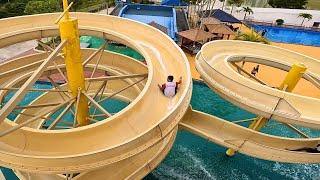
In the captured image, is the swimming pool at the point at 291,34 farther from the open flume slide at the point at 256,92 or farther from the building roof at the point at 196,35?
the open flume slide at the point at 256,92

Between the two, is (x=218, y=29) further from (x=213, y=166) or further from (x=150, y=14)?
(x=213, y=166)

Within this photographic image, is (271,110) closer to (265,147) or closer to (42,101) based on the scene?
(265,147)

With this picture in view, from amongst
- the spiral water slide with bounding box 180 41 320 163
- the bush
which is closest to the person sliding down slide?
the spiral water slide with bounding box 180 41 320 163

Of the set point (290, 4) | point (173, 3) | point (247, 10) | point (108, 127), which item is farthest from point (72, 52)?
point (290, 4)

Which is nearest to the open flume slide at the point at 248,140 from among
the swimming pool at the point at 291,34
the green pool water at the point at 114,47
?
the green pool water at the point at 114,47

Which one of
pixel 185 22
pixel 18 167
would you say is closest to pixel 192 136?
pixel 18 167

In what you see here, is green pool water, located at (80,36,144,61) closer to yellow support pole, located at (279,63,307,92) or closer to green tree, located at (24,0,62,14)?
green tree, located at (24,0,62,14)
